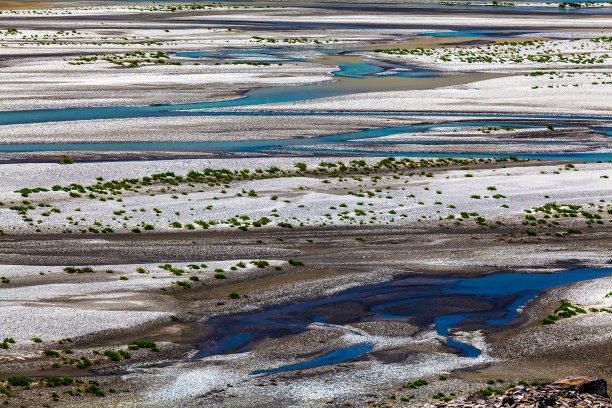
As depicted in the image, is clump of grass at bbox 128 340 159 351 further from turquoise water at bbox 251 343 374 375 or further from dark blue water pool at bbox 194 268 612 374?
turquoise water at bbox 251 343 374 375

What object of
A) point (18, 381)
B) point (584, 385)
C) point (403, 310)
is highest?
point (584, 385)

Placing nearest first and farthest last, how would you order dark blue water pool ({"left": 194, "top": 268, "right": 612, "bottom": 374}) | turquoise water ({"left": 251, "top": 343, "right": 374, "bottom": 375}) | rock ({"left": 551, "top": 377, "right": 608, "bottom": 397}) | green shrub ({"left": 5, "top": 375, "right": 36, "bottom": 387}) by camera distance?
rock ({"left": 551, "top": 377, "right": 608, "bottom": 397})
green shrub ({"left": 5, "top": 375, "right": 36, "bottom": 387})
turquoise water ({"left": 251, "top": 343, "right": 374, "bottom": 375})
dark blue water pool ({"left": 194, "top": 268, "right": 612, "bottom": 374})

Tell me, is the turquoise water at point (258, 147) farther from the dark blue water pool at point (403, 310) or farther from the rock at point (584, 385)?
the rock at point (584, 385)

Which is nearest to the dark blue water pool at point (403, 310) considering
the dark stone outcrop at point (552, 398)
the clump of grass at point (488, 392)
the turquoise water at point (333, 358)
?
the turquoise water at point (333, 358)

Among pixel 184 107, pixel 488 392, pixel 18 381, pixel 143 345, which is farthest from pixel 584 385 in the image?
pixel 184 107

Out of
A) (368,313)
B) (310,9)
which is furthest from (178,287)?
(310,9)

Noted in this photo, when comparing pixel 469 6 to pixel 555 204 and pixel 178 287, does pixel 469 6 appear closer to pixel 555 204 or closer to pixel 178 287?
pixel 555 204

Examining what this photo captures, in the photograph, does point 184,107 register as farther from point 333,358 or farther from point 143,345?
point 333,358

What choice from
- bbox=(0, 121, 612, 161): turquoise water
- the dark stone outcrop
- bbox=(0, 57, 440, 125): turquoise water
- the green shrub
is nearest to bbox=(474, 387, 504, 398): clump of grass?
the dark stone outcrop
